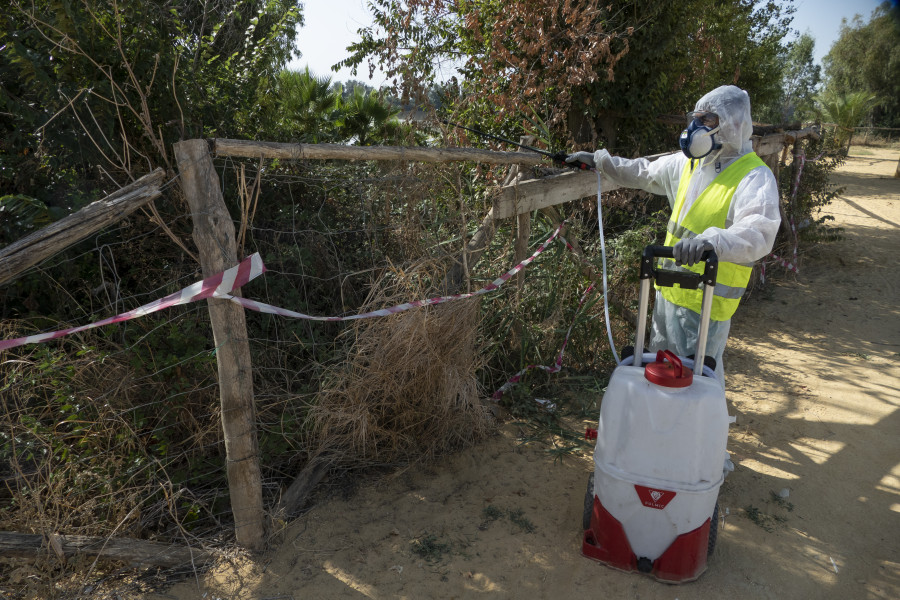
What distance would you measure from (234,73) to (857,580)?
4.95m

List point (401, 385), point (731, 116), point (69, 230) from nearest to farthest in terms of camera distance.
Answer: point (69, 230)
point (731, 116)
point (401, 385)

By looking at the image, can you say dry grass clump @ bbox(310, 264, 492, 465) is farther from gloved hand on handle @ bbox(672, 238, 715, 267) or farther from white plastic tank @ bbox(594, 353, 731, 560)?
gloved hand on handle @ bbox(672, 238, 715, 267)

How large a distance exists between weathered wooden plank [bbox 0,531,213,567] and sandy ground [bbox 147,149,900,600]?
132mm

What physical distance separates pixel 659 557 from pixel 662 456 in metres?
0.51

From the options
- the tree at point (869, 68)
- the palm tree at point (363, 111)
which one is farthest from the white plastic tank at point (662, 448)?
the tree at point (869, 68)

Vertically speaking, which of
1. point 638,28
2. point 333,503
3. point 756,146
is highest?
point 638,28

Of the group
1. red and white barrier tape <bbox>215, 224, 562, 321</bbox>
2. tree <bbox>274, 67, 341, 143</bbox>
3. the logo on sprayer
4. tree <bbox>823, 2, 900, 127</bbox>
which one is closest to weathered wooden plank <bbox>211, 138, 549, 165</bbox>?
red and white barrier tape <bbox>215, 224, 562, 321</bbox>

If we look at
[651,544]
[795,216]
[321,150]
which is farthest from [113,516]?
[795,216]

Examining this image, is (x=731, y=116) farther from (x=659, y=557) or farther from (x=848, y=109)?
(x=848, y=109)

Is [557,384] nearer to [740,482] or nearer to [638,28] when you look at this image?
[740,482]

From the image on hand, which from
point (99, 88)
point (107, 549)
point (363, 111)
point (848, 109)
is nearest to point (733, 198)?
point (107, 549)

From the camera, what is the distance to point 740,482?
146 inches

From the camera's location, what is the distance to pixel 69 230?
2.37 m

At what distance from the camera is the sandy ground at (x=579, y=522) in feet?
9.27
